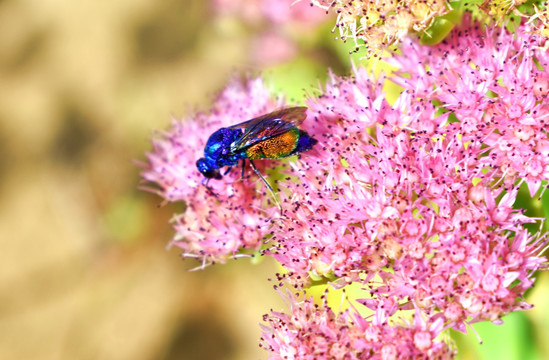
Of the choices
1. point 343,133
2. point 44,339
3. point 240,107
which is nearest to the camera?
point 343,133

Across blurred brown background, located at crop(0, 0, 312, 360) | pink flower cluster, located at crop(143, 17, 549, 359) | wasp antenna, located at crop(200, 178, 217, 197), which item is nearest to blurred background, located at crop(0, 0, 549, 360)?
blurred brown background, located at crop(0, 0, 312, 360)

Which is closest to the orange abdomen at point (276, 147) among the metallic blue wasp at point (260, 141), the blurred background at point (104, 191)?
the metallic blue wasp at point (260, 141)

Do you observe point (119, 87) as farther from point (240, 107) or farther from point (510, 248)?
point (510, 248)

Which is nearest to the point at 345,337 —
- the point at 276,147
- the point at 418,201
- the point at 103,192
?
the point at 418,201

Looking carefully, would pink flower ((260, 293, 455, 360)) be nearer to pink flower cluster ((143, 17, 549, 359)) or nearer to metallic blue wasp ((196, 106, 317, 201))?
pink flower cluster ((143, 17, 549, 359))

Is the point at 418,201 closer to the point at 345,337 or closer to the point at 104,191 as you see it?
the point at 345,337

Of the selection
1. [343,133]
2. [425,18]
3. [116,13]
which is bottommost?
[343,133]

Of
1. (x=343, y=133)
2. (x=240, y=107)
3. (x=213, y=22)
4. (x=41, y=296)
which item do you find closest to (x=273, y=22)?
(x=213, y=22)
